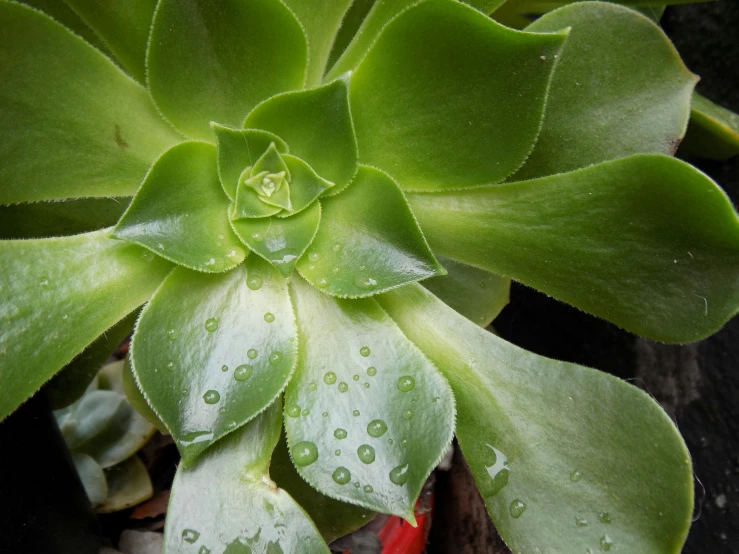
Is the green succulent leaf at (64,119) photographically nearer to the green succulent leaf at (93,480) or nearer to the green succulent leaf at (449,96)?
the green succulent leaf at (449,96)

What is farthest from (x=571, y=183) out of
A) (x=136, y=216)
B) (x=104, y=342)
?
(x=104, y=342)

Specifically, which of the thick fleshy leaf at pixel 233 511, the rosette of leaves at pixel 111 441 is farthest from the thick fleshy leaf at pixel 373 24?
the rosette of leaves at pixel 111 441

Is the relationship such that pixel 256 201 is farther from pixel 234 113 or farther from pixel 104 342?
pixel 104 342

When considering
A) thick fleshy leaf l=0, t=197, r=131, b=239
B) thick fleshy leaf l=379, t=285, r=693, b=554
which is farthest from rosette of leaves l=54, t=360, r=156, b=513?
thick fleshy leaf l=379, t=285, r=693, b=554

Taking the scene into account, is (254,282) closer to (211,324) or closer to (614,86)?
(211,324)

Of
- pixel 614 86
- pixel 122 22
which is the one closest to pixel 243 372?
pixel 122 22

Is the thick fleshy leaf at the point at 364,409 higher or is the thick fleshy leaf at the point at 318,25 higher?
the thick fleshy leaf at the point at 318,25
